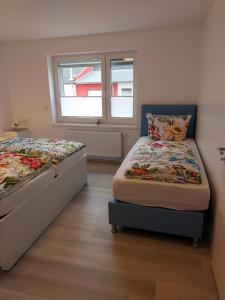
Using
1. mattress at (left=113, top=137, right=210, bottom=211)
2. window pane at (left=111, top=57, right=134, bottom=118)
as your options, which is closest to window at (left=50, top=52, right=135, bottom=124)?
window pane at (left=111, top=57, right=134, bottom=118)

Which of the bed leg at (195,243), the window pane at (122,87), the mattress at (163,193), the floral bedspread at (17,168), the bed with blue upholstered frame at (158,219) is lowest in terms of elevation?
the bed leg at (195,243)

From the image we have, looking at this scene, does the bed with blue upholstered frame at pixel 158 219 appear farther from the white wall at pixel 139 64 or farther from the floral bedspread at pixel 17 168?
the white wall at pixel 139 64

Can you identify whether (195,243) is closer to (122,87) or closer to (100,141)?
(100,141)

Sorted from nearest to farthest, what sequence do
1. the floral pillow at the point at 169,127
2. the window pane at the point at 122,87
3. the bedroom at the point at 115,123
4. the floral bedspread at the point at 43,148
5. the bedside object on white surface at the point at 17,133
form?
the bedroom at the point at 115,123 → the floral bedspread at the point at 43,148 → the floral pillow at the point at 169,127 → the window pane at the point at 122,87 → the bedside object on white surface at the point at 17,133

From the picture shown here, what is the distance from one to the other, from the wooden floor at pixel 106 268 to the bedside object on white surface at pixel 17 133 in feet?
7.79

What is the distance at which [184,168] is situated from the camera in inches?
76.9

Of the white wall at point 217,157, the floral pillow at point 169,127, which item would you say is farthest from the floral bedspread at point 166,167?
the floral pillow at point 169,127

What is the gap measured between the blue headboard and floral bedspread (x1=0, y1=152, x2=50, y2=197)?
1853mm

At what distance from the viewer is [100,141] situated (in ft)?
13.0

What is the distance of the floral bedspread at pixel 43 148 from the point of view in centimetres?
250

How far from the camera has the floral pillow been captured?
3191mm

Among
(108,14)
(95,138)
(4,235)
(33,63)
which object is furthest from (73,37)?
(4,235)

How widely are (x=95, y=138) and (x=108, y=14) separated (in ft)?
6.46

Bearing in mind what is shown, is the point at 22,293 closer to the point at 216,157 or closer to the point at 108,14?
the point at 216,157
